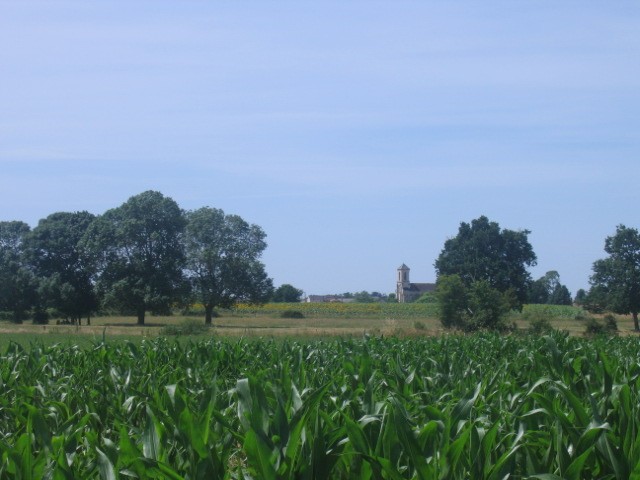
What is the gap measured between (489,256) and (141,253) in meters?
42.1

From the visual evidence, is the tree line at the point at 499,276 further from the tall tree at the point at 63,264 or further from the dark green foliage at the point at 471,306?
the tall tree at the point at 63,264

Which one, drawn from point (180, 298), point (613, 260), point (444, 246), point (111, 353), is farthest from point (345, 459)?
point (444, 246)

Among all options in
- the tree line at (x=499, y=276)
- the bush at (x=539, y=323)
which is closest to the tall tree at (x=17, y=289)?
the tree line at (x=499, y=276)

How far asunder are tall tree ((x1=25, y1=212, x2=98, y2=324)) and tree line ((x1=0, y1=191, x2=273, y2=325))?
0.33ft

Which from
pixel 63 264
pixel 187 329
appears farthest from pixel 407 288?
pixel 187 329

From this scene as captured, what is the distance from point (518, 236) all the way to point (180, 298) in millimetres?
44032

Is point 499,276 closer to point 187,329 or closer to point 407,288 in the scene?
point 187,329

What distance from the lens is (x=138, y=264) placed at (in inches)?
2906

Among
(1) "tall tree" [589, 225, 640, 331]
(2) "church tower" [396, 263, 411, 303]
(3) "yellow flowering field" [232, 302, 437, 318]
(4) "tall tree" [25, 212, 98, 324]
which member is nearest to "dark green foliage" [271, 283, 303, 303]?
(3) "yellow flowering field" [232, 302, 437, 318]

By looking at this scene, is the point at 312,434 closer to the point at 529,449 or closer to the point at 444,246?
the point at 529,449

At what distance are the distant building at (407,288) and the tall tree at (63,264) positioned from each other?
3631 inches

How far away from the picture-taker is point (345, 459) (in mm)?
4992

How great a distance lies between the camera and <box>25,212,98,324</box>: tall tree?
253ft

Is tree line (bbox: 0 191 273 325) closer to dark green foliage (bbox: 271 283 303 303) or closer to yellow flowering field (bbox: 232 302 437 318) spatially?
yellow flowering field (bbox: 232 302 437 318)
